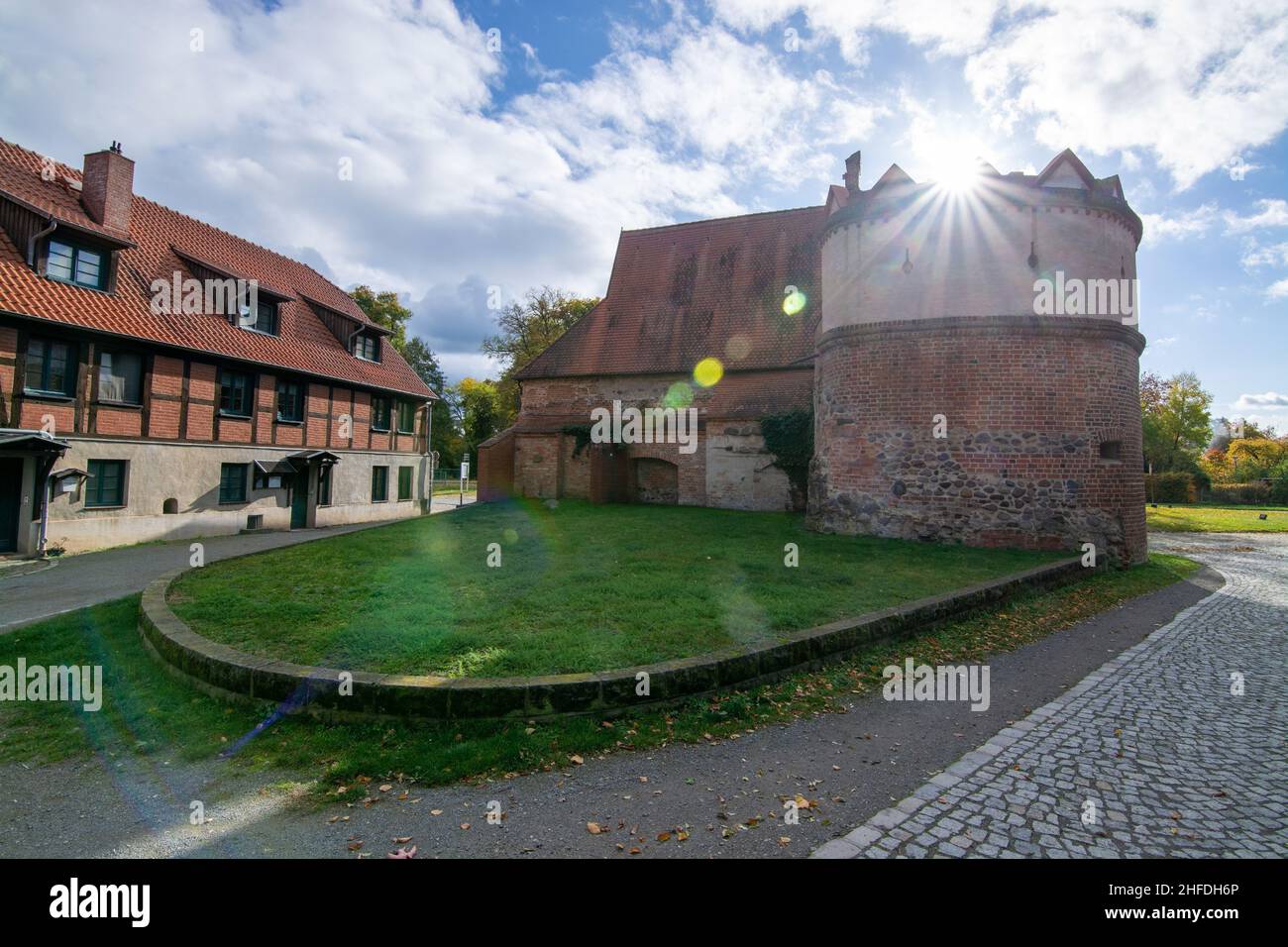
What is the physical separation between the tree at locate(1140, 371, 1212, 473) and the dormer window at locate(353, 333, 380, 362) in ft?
167

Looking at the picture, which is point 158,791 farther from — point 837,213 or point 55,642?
point 837,213

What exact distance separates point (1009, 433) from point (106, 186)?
2373cm

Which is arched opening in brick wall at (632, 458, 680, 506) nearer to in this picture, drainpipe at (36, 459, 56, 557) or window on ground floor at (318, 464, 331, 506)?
window on ground floor at (318, 464, 331, 506)

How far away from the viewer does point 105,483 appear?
15242 millimetres

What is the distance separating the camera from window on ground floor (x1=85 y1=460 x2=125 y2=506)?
48.9ft

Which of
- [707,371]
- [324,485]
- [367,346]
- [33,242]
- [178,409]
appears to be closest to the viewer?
[33,242]

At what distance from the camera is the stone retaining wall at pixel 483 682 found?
437 centimetres

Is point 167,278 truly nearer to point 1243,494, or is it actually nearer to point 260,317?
point 260,317

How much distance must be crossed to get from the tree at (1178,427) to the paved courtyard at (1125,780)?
4922 centimetres

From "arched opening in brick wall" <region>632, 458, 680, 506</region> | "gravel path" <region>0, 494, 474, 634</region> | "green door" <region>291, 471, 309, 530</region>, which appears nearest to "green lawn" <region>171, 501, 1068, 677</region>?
"gravel path" <region>0, 494, 474, 634</region>

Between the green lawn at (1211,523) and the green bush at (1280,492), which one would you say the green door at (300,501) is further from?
the green bush at (1280,492)

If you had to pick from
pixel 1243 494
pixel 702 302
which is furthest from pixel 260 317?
pixel 1243 494

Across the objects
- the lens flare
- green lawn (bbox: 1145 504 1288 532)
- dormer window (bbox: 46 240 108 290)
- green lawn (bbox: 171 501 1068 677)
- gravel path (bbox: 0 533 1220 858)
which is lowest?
gravel path (bbox: 0 533 1220 858)

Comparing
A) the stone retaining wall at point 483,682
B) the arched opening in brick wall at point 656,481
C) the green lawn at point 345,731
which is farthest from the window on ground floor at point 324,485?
the stone retaining wall at point 483,682
